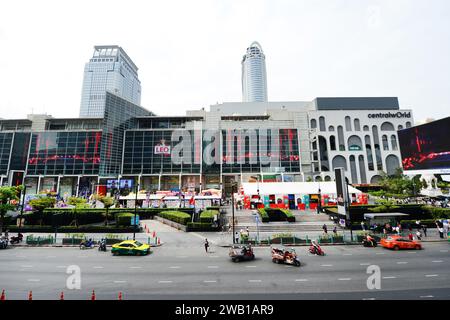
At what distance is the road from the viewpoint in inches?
491

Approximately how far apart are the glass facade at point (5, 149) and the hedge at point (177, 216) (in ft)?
215

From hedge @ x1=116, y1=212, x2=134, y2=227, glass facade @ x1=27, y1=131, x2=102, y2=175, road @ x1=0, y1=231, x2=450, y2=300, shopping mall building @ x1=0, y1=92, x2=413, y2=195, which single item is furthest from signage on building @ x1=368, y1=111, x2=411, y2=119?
glass facade @ x1=27, y1=131, x2=102, y2=175

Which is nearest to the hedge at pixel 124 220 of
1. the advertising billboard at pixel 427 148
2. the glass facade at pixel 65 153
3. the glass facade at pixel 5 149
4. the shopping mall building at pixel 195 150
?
the shopping mall building at pixel 195 150

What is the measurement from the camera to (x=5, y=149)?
2771 inches

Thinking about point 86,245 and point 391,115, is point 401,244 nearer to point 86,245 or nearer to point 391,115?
point 86,245

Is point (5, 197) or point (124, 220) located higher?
point (5, 197)

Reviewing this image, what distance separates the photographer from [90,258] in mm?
20203

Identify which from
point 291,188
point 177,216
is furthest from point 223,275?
point 291,188

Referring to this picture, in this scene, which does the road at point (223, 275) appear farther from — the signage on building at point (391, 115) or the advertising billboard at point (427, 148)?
the signage on building at point (391, 115)

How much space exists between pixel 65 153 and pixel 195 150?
4077cm

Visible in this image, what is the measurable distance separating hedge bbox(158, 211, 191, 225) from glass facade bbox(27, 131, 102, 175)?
43.5 m

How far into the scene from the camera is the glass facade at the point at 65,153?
68750mm

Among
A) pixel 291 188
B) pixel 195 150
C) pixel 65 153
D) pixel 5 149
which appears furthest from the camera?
Result: pixel 195 150

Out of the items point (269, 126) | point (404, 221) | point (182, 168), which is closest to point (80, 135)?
point (182, 168)
